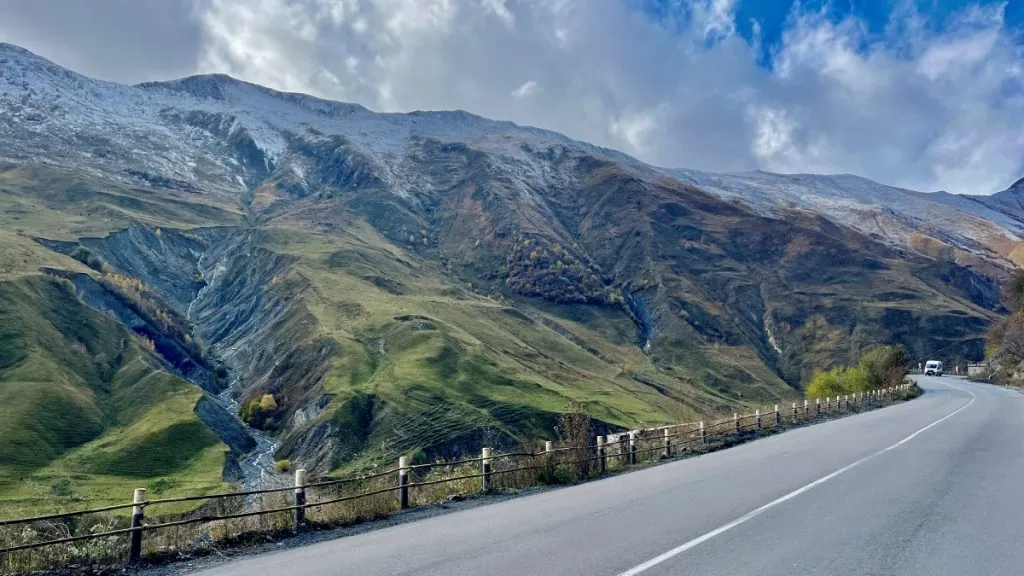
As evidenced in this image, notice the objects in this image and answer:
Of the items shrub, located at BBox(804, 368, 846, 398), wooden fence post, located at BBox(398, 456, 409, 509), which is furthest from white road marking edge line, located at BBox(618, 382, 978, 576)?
shrub, located at BBox(804, 368, 846, 398)

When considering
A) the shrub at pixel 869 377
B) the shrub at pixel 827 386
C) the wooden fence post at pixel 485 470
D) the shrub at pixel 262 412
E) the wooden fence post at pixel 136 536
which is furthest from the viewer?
the shrub at pixel 262 412

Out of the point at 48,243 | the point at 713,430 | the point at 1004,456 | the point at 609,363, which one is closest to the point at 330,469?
the point at 713,430

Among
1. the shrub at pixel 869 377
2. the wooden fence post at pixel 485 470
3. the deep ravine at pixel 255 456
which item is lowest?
the deep ravine at pixel 255 456

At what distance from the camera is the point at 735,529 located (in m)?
9.50

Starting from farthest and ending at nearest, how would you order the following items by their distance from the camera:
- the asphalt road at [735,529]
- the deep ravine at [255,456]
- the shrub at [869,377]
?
the shrub at [869,377] → the deep ravine at [255,456] → the asphalt road at [735,529]

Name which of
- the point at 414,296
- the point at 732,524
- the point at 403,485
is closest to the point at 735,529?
the point at 732,524

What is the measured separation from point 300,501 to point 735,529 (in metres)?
7.43

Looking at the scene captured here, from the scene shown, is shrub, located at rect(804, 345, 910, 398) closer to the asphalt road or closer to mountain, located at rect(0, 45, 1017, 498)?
mountain, located at rect(0, 45, 1017, 498)

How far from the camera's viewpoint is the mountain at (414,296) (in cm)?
6334

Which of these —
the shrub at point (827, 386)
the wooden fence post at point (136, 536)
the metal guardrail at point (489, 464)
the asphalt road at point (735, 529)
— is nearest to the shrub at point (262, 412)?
the metal guardrail at point (489, 464)

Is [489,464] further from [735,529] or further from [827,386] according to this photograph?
[827,386]

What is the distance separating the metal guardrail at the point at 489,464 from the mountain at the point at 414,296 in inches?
1190

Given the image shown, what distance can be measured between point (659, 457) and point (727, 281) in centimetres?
13607

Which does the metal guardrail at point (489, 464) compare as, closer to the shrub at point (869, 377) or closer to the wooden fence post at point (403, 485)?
the wooden fence post at point (403, 485)
